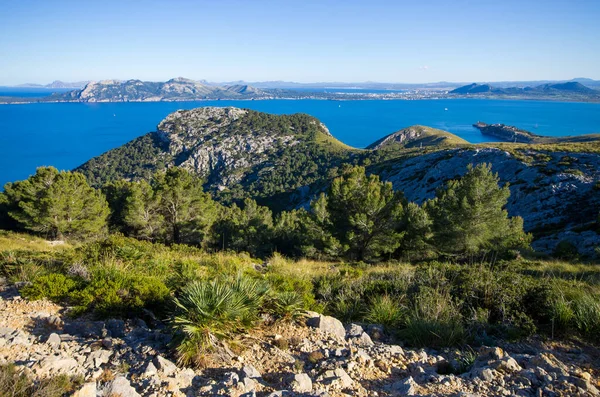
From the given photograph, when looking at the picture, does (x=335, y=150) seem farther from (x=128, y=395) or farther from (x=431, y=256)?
(x=128, y=395)

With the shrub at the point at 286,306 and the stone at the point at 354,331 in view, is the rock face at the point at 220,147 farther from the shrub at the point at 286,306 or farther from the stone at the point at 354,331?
the stone at the point at 354,331

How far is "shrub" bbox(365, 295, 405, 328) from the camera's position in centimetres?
663

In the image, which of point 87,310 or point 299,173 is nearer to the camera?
point 87,310

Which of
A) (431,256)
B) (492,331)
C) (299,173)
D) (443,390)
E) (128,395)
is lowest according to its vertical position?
(299,173)

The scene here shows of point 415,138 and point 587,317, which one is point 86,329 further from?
point 415,138

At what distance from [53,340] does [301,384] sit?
12.5ft

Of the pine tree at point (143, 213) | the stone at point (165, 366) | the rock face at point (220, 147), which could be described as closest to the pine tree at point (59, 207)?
the pine tree at point (143, 213)

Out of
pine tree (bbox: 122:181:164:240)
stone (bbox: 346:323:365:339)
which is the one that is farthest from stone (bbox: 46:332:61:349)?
pine tree (bbox: 122:181:164:240)

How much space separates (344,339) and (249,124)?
17762 cm

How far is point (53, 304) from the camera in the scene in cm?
643

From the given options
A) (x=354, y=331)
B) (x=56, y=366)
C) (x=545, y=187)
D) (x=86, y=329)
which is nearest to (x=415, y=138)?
(x=545, y=187)

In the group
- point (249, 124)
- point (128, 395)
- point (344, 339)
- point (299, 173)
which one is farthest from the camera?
point (249, 124)

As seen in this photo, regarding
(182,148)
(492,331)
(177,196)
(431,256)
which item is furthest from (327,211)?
(182,148)

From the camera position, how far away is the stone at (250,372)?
4516 mm
